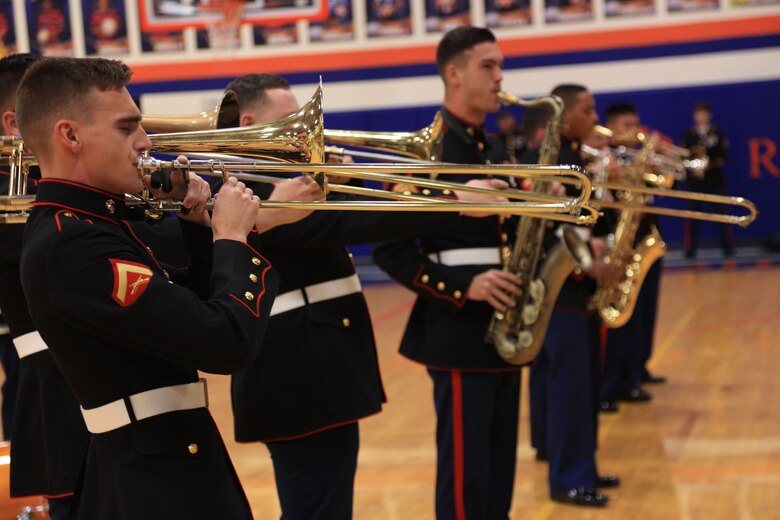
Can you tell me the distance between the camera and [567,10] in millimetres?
13648

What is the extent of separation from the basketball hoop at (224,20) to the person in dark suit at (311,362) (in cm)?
964

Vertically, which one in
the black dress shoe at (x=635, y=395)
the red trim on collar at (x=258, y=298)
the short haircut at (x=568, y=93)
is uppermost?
the short haircut at (x=568, y=93)

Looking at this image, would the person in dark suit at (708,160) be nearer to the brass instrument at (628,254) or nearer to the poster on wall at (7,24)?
the brass instrument at (628,254)

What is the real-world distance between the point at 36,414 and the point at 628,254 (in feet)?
14.3

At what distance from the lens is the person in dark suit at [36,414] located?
2889 millimetres

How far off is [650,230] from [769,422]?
1577 mm

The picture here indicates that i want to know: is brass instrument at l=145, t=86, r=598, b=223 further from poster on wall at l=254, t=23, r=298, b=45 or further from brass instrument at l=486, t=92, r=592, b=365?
poster on wall at l=254, t=23, r=298, b=45

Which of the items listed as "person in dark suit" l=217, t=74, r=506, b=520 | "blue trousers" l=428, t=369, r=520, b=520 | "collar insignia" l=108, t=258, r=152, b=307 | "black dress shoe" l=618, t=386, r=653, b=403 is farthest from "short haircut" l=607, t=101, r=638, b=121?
"collar insignia" l=108, t=258, r=152, b=307

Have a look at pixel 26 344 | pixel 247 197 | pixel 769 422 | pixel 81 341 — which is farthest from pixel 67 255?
pixel 769 422

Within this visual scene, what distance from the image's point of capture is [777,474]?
500 cm

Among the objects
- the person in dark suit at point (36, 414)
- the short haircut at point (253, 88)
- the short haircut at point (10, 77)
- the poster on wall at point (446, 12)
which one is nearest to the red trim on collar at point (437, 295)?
the short haircut at point (253, 88)

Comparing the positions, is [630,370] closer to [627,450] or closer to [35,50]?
[627,450]

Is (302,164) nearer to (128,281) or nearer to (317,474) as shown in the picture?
(128,281)

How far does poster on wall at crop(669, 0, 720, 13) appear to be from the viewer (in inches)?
525
